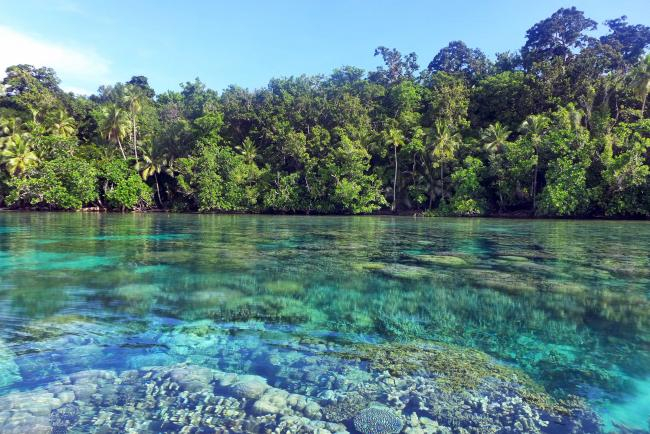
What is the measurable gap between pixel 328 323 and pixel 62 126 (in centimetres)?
5754

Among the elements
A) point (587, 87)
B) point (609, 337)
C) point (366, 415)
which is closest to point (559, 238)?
point (609, 337)

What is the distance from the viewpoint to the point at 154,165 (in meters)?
53.4

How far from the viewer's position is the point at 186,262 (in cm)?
1378

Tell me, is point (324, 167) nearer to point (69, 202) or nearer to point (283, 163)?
point (283, 163)

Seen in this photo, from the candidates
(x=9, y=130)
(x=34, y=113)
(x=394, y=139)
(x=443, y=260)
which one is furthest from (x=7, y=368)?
(x=34, y=113)

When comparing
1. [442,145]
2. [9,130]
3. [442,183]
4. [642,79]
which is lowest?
[442,183]

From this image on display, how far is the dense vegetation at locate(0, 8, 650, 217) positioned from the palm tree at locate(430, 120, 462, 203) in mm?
168

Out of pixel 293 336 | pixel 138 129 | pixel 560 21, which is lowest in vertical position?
pixel 293 336

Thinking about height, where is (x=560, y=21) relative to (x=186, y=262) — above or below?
above

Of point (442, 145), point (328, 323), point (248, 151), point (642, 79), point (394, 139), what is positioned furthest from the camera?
point (248, 151)

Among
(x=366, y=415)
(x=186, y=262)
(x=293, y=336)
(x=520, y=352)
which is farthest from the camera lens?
(x=186, y=262)

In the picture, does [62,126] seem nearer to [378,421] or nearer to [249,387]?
[249,387]

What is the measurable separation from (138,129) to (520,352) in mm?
60697

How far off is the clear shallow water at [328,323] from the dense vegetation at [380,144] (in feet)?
99.7
